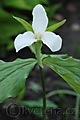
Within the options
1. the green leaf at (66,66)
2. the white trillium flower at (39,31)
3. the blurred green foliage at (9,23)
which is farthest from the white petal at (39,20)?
the blurred green foliage at (9,23)

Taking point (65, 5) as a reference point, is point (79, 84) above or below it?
below

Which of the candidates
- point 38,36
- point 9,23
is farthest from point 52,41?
point 9,23

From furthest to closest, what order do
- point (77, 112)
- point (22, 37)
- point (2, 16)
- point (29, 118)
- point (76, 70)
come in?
point (2, 16)
point (29, 118)
point (77, 112)
point (76, 70)
point (22, 37)

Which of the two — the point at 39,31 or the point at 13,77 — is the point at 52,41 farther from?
the point at 13,77

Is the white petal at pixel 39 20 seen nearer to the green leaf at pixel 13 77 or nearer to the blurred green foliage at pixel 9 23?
the green leaf at pixel 13 77

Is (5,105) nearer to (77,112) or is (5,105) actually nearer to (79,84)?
(77,112)

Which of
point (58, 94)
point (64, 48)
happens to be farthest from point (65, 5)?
point (58, 94)

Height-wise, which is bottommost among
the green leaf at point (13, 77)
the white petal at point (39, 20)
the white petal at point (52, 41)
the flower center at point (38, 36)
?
the green leaf at point (13, 77)

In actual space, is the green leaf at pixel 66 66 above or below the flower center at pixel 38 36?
below
